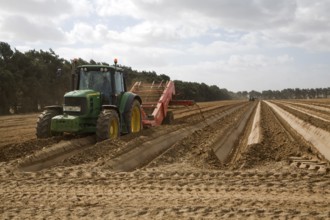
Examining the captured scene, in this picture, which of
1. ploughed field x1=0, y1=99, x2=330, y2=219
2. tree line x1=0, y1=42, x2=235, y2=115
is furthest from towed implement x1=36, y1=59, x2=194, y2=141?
tree line x1=0, y1=42, x2=235, y2=115

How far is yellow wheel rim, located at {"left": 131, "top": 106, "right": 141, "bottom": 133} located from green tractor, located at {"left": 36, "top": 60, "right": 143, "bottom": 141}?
511 millimetres

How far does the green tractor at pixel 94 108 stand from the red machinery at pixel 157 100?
304 centimetres

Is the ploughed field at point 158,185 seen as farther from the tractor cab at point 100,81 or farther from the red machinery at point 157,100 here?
the red machinery at point 157,100

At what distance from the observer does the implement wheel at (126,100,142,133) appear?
12.0m

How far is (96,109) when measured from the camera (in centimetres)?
1094

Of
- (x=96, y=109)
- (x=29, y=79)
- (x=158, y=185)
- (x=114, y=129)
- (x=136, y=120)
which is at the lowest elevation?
(x=158, y=185)

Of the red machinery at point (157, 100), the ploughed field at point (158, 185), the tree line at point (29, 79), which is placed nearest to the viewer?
the ploughed field at point (158, 185)

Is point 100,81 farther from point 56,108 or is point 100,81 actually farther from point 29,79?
point 29,79

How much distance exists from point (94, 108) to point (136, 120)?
250cm

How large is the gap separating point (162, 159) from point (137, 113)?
16.2 ft

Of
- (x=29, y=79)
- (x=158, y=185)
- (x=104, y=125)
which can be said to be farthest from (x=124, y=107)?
(x=29, y=79)

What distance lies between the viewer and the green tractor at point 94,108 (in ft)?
33.2

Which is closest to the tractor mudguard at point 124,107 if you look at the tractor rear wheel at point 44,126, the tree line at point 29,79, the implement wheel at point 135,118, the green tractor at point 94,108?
the green tractor at point 94,108

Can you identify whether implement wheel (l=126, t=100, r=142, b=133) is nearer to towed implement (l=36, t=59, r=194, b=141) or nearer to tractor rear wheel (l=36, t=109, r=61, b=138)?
towed implement (l=36, t=59, r=194, b=141)
